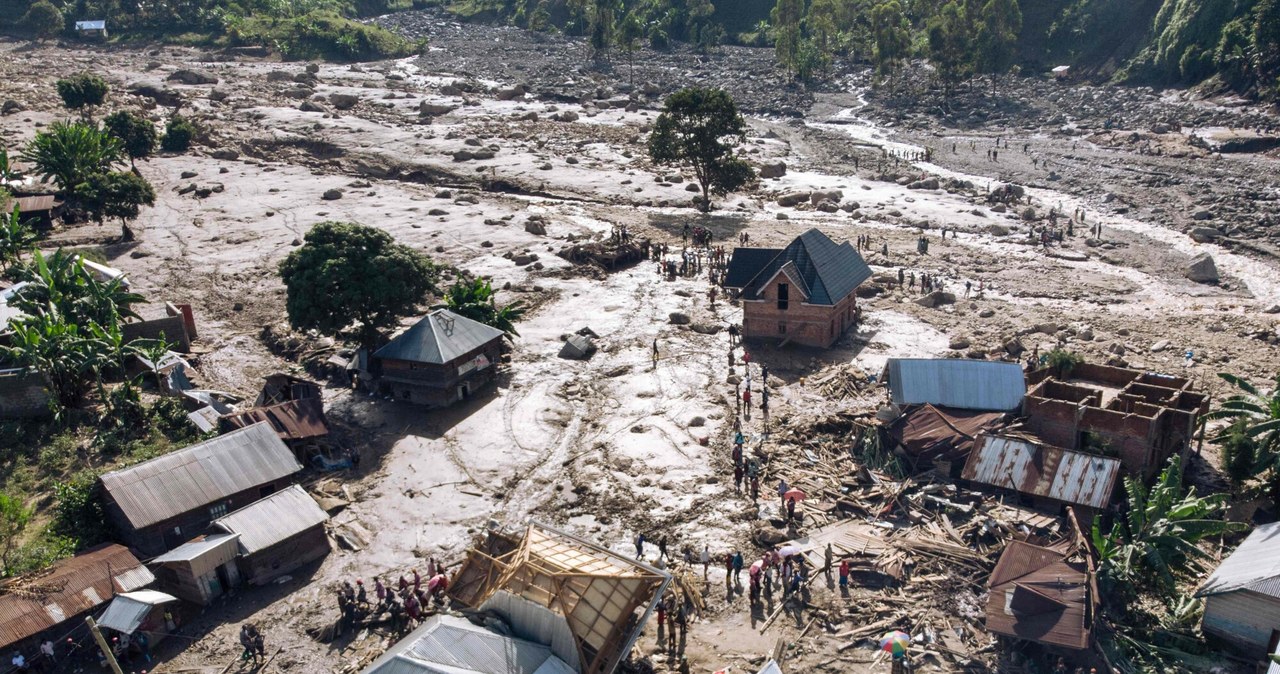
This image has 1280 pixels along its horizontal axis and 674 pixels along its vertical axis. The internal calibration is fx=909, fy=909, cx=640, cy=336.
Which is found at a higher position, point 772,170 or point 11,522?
point 772,170

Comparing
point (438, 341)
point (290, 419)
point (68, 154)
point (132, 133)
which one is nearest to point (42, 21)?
point (132, 133)

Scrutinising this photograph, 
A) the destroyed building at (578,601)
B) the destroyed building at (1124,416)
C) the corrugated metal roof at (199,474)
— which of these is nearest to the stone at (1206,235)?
the destroyed building at (1124,416)

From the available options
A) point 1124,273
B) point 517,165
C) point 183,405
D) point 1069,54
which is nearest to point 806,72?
point 1069,54

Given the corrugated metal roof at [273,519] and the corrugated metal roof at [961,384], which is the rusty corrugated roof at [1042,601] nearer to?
the corrugated metal roof at [961,384]

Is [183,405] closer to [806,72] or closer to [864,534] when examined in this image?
[864,534]

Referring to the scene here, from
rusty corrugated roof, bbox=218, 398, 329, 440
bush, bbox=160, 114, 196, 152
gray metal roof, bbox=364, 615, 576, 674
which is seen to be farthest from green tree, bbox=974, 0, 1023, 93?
gray metal roof, bbox=364, 615, 576, 674

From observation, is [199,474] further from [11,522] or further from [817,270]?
[817,270]

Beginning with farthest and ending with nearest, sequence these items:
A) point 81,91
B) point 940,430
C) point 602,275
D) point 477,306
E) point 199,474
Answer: point 81,91 → point 602,275 → point 477,306 → point 940,430 → point 199,474
